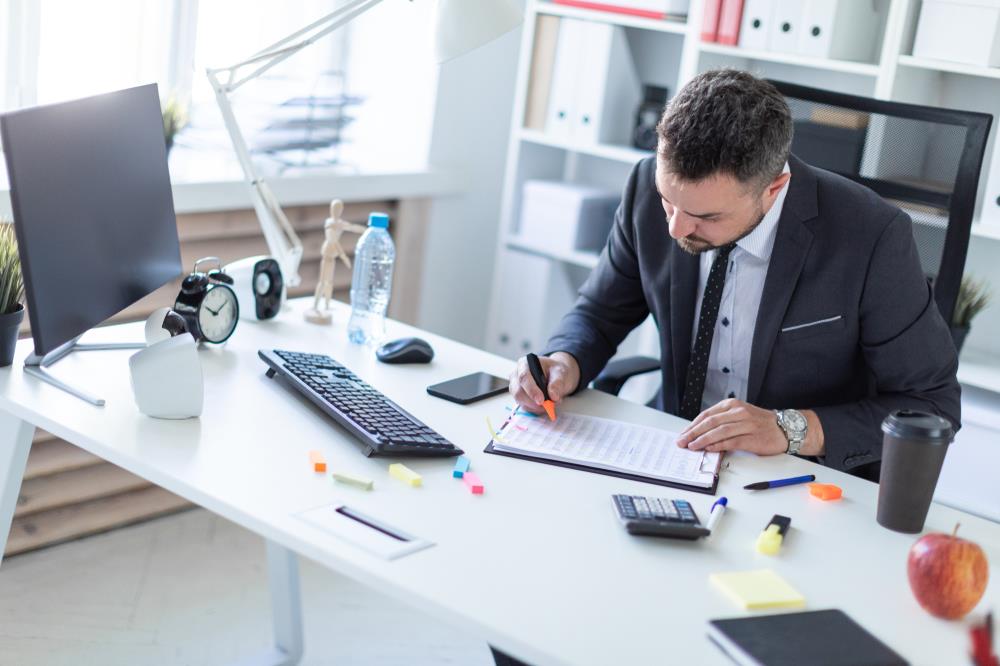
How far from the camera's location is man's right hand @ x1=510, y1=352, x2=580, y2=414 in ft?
5.63

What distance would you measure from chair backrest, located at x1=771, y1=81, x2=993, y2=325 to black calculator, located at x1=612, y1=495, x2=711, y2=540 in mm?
891

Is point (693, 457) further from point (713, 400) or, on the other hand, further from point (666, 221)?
point (666, 221)

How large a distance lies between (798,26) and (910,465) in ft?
5.57

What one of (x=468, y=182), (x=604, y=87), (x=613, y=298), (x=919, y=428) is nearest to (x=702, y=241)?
(x=613, y=298)

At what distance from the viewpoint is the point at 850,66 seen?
2703 mm

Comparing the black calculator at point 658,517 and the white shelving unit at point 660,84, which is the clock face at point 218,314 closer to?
the black calculator at point 658,517

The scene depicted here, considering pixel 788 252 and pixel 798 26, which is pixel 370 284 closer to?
pixel 788 252

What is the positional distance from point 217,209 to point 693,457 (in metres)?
1.46

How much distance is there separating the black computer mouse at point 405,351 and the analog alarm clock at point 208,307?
26 centimetres

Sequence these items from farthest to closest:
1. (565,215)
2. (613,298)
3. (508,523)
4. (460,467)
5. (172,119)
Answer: (565,215) → (172,119) → (613,298) → (460,467) → (508,523)

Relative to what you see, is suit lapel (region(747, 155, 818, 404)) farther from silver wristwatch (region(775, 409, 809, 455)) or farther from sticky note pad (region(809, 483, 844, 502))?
sticky note pad (region(809, 483, 844, 502))

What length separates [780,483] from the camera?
153cm

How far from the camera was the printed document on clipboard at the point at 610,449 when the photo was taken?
1.52 meters

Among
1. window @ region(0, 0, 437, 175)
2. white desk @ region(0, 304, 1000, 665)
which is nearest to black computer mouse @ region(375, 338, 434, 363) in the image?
white desk @ region(0, 304, 1000, 665)
